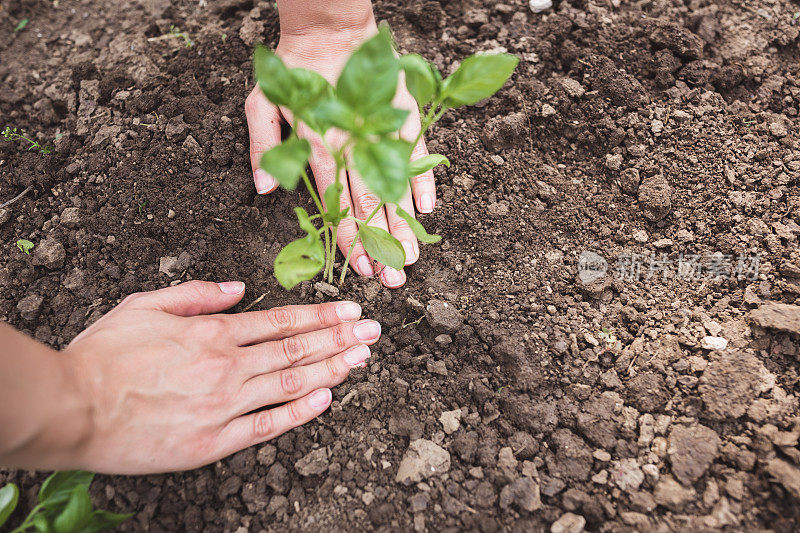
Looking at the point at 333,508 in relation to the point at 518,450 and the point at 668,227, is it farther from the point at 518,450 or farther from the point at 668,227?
the point at 668,227

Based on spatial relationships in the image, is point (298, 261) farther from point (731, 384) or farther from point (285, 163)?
point (731, 384)

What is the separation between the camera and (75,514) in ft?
4.52

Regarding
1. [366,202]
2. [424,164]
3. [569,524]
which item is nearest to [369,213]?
[366,202]

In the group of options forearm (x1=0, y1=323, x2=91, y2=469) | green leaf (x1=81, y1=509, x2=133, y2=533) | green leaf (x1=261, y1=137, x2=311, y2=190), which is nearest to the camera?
green leaf (x1=261, y1=137, x2=311, y2=190)

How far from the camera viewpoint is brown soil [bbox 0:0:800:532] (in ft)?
5.23

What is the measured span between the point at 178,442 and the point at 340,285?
2.42 ft

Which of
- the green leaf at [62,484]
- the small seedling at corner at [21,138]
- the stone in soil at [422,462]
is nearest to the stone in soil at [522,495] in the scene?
the stone in soil at [422,462]

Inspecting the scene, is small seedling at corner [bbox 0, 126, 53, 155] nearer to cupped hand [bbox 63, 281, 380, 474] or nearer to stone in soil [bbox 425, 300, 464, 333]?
cupped hand [bbox 63, 281, 380, 474]

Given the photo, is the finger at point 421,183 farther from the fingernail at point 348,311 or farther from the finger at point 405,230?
the fingernail at point 348,311

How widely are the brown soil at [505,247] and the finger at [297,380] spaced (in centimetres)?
7

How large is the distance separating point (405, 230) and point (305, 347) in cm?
59

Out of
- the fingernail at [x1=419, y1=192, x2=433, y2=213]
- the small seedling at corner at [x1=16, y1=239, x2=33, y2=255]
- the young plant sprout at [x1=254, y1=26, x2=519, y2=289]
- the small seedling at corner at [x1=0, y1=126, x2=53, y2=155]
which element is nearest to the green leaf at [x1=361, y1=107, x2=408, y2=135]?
the young plant sprout at [x1=254, y1=26, x2=519, y2=289]

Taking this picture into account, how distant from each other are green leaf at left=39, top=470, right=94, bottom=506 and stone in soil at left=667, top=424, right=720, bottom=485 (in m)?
1.65

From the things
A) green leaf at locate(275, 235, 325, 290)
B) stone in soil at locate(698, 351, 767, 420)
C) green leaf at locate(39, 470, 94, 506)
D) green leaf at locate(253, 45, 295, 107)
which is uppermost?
green leaf at locate(253, 45, 295, 107)
